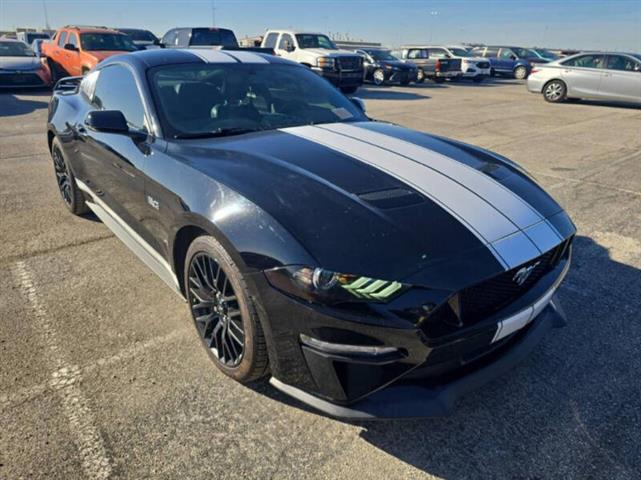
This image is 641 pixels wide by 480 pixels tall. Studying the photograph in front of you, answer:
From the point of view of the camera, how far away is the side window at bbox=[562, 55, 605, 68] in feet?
45.7

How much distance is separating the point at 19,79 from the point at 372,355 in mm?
14490

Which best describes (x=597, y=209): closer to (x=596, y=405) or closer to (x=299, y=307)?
(x=596, y=405)

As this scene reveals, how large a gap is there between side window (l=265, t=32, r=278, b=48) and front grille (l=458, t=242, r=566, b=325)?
619 inches

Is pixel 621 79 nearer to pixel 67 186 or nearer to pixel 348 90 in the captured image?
pixel 348 90

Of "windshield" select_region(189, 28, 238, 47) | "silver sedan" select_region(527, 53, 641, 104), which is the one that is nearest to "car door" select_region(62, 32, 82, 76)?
"windshield" select_region(189, 28, 238, 47)

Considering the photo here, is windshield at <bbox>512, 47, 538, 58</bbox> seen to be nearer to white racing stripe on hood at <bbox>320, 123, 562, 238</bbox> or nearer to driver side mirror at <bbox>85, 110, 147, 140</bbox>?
white racing stripe on hood at <bbox>320, 123, 562, 238</bbox>

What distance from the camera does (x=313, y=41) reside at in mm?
15758

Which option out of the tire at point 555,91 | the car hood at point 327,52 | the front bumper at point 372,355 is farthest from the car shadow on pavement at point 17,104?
the tire at point 555,91

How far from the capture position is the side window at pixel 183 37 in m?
14.3

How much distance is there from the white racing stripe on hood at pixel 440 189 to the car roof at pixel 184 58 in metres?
0.96

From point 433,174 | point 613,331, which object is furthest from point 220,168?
point 613,331

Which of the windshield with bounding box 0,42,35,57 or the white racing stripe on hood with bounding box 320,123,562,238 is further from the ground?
the windshield with bounding box 0,42,35,57

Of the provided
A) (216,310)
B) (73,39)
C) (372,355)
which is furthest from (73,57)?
(372,355)

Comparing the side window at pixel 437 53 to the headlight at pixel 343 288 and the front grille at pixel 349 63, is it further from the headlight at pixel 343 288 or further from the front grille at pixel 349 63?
the headlight at pixel 343 288
